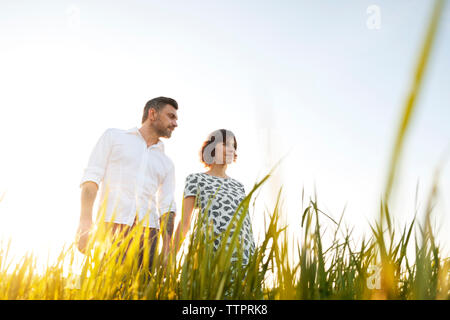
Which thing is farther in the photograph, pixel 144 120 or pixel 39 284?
pixel 144 120

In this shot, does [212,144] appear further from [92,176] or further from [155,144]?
[92,176]

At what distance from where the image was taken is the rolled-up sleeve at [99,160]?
2924 millimetres

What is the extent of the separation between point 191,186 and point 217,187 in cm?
24

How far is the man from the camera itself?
291 centimetres

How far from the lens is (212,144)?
3902mm

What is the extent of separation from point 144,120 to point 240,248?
3.00 m

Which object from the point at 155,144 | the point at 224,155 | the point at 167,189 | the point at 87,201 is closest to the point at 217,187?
the point at 224,155

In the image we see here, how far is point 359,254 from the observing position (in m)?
1.29

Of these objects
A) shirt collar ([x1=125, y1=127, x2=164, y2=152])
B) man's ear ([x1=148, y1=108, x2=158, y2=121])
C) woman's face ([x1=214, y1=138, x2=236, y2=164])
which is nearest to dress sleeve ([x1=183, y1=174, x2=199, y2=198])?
woman's face ([x1=214, y1=138, x2=236, y2=164])

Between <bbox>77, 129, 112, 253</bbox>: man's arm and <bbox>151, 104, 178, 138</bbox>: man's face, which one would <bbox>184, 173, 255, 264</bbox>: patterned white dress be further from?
<bbox>77, 129, 112, 253</bbox>: man's arm

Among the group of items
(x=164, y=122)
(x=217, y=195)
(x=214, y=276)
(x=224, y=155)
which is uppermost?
(x=164, y=122)

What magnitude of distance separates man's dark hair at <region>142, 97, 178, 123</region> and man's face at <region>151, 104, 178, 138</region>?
0.14 ft
